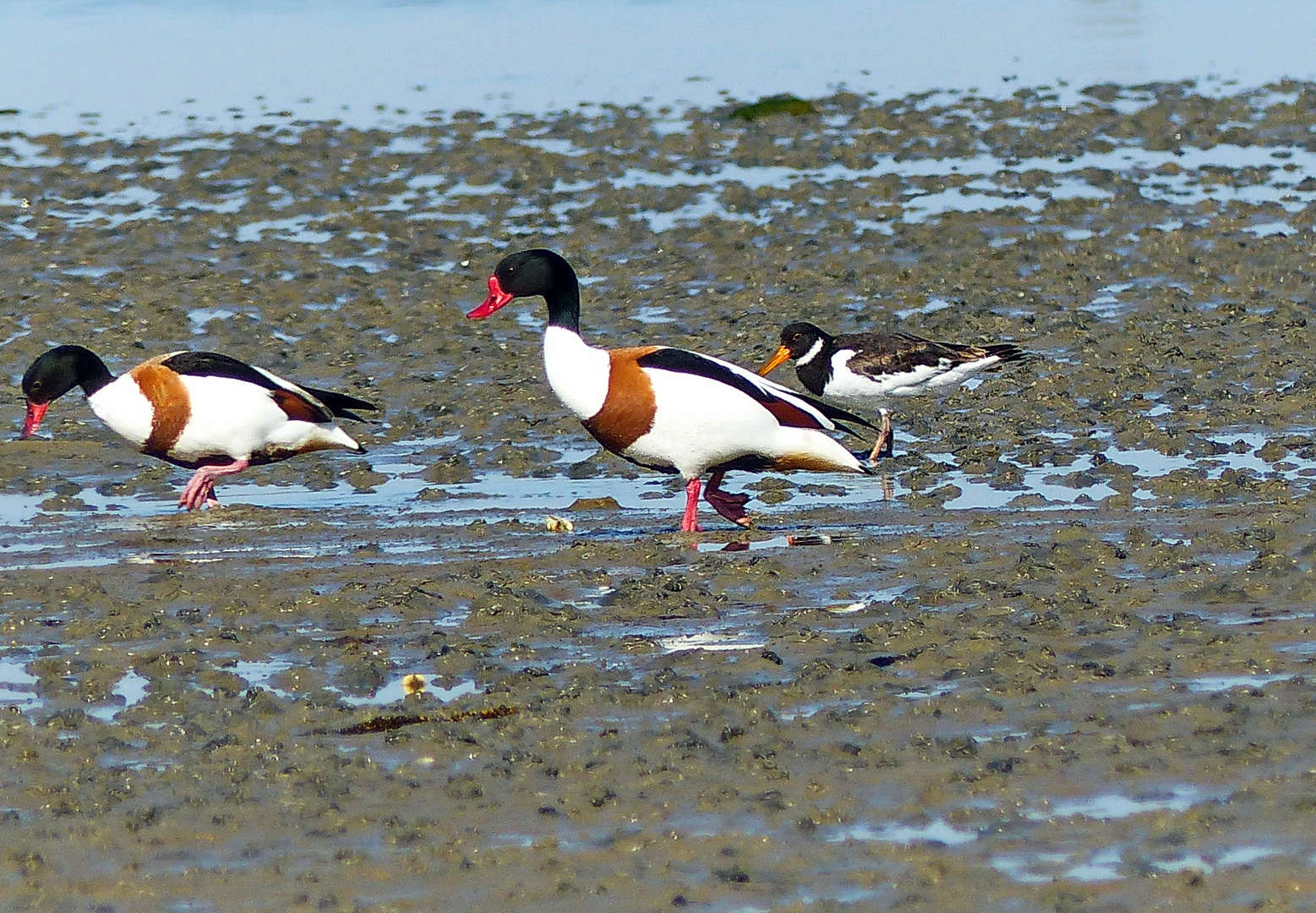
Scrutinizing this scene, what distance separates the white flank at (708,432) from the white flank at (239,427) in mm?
2059

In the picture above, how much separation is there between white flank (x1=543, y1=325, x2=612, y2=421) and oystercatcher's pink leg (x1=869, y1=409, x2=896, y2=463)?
6.61 feet

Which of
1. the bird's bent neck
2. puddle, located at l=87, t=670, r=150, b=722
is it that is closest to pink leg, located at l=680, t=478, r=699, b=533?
the bird's bent neck

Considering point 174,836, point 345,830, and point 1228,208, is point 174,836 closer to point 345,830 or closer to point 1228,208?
point 345,830

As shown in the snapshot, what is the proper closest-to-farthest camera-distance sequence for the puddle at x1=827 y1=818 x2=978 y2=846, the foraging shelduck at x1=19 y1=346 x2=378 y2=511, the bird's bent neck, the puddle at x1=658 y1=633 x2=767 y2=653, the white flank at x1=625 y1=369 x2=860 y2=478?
the puddle at x1=827 y1=818 x2=978 y2=846, the puddle at x1=658 y1=633 x2=767 y2=653, the white flank at x1=625 y1=369 x2=860 y2=478, the bird's bent neck, the foraging shelduck at x1=19 y1=346 x2=378 y2=511

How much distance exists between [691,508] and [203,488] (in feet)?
9.25

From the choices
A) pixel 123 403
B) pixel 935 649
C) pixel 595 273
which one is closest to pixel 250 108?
pixel 595 273

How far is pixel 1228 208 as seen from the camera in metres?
19.6

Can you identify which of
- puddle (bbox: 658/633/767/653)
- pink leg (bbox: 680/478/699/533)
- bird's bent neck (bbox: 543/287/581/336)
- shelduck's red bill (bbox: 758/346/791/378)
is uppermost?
bird's bent neck (bbox: 543/287/581/336)

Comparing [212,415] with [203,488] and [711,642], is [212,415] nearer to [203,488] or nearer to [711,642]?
[203,488]

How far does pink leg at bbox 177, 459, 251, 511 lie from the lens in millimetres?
11406

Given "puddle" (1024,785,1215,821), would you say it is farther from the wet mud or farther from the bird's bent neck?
the bird's bent neck

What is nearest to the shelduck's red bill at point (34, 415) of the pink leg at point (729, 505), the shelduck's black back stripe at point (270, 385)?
the shelduck's black back stripe at point (270, 385)

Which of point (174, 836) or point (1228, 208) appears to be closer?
point (174, 836)

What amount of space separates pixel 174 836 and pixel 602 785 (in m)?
1.33
